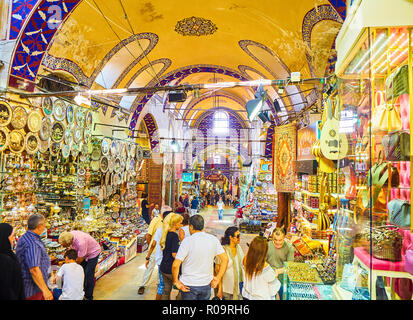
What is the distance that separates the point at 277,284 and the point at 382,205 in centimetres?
143

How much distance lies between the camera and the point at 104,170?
7133 millimetres

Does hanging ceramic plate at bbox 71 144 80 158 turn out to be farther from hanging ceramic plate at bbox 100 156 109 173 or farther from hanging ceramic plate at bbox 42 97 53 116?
hanging ceramic plate at bbox 42 97 53 116

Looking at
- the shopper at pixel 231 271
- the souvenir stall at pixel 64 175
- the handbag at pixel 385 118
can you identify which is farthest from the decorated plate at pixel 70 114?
the handbag at pixel 385 118

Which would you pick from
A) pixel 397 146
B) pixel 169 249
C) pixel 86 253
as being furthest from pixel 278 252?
pixel 86 253

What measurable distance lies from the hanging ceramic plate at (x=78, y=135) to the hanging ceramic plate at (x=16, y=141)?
1.46 meters

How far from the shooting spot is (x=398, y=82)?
5.26 feet

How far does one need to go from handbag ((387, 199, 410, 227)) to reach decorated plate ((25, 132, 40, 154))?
5.14 metres

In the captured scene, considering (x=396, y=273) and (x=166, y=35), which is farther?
(x=166, y=35)

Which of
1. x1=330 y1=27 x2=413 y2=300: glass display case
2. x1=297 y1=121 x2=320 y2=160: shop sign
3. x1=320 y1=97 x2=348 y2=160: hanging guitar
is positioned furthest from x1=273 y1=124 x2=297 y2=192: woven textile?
x1=330 y1=27 x2=413 y2=300: glass display case

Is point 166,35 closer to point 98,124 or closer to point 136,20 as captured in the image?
point 136,20

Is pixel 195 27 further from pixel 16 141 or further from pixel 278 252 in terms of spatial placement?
pixel 278 252

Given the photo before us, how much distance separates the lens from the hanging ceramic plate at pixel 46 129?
5081 mm

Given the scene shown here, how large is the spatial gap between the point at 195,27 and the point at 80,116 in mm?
3407

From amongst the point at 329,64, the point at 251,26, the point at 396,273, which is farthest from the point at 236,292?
the point at 251,26
